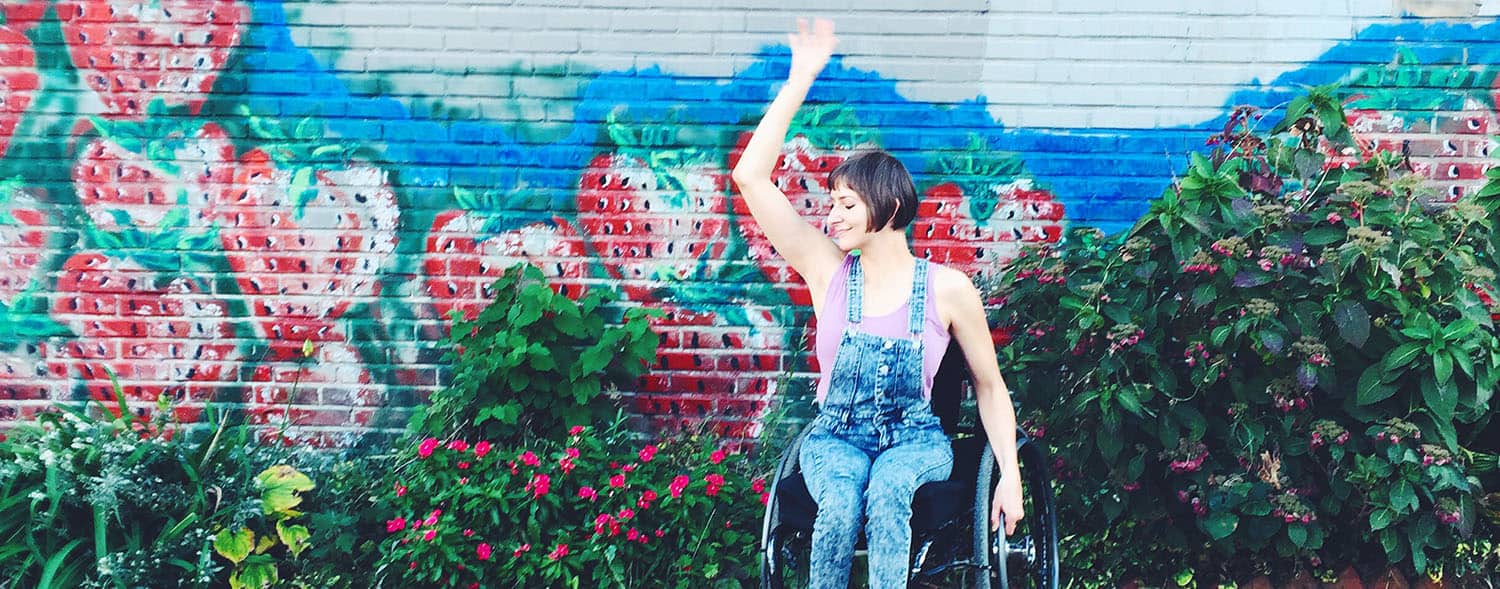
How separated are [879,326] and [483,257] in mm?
1807

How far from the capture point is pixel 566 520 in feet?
12.6

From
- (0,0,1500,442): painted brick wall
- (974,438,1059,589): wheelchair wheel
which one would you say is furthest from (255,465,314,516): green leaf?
(974,438,1059,589): wheelchair wheel

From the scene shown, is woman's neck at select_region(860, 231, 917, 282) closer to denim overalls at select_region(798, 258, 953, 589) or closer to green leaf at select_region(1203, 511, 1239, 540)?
denim overalls at select_region(798, 258, 953, 589)

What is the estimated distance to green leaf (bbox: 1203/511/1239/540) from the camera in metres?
3.49

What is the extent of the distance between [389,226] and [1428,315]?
3554mm

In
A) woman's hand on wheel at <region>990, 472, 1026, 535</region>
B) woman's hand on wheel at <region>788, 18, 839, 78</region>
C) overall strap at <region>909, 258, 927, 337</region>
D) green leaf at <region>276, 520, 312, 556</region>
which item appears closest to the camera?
woman's hand on wheel at <region>990, 472, 1026, 535</region>

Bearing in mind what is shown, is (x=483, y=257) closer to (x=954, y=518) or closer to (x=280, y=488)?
(x=280, y=488)

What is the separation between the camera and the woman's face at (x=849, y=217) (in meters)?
3.15

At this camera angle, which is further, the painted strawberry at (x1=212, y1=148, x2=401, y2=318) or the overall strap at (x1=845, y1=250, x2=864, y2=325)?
the painted strawberry at (x1=212, y1=148, x2=401, y2=318)

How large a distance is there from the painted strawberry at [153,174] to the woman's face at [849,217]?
248 cm

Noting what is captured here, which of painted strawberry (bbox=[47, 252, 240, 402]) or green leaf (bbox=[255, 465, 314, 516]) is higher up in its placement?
painted strawberry (bbox=[47, 252, 240, 402])

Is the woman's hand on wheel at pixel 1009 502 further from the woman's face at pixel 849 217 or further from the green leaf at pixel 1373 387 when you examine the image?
the green leaf at pixel 1373 387

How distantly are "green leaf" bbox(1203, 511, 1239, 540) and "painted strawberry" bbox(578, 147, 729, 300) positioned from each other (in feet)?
6.41

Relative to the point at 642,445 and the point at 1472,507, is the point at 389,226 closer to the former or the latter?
the point at 642,445
